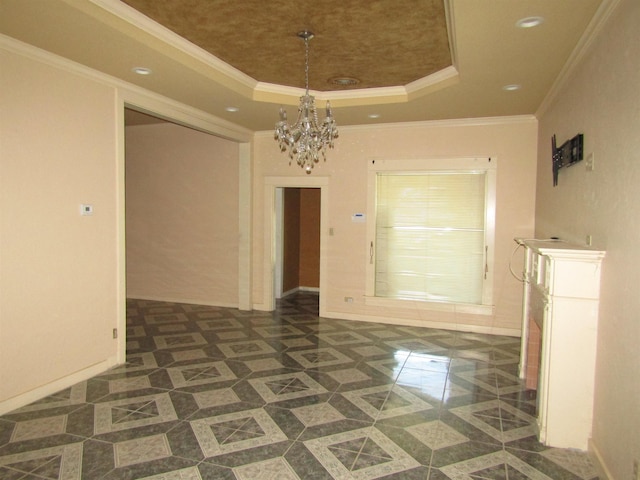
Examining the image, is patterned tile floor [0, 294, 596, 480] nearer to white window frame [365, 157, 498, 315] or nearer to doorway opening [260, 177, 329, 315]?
white window frame [365, 157, 498, 315]

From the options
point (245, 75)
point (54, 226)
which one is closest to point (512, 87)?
point (245, 75)

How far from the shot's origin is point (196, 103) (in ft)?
15.8

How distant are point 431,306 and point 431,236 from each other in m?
→ 0.95

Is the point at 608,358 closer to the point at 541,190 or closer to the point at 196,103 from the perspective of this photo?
the point at 541,190

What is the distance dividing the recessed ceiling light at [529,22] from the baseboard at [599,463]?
2675 mm

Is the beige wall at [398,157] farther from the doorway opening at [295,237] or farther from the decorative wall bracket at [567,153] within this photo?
the decorative wall bracket at [567,153]

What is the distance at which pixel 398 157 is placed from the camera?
19.2 feet

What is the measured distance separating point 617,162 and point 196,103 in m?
4.04

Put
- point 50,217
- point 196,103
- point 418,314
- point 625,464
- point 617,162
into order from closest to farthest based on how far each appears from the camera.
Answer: point 625,464, point 617,162, point 50,217, point 196,103, point 418,314

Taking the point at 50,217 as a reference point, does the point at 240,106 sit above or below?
above

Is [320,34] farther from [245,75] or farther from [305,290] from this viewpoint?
[305,290]

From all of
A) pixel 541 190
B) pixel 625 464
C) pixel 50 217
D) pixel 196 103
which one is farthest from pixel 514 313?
pixel 50 217

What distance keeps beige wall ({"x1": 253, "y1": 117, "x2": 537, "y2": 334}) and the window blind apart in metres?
0.22

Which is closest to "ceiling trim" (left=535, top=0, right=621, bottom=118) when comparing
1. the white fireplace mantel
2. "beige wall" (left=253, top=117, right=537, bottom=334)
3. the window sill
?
"beige wall" (left=253, top=117, right=537, bottom=334)
